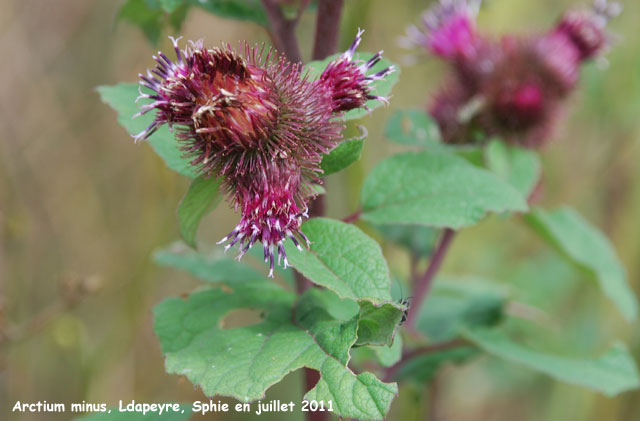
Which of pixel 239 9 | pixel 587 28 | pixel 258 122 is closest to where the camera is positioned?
pixel 258 122

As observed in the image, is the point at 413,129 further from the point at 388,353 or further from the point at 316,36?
the point at 388,353

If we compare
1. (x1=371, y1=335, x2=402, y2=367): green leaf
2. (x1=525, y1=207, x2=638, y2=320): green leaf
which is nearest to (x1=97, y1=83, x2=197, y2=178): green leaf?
(x1=371, y1=335, x2=402, y2=367): green leaf

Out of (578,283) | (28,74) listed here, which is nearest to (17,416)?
(28,74)

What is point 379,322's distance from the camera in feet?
3.62

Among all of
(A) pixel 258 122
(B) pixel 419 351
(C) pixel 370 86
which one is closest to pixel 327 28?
(C) pixel 370 86

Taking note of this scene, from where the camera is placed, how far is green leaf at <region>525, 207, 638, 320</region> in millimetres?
1918

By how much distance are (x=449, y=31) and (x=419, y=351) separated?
1.01 m

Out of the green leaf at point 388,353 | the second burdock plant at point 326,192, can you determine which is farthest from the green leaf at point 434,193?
the green leaf at point 388,353

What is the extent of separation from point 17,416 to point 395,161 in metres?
1.99

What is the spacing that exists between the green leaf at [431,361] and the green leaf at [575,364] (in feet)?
0.33

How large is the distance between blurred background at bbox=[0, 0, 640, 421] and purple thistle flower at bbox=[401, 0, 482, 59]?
2.91ft

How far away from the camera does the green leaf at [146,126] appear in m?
1.29

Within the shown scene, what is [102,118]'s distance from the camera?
3551 millimetres

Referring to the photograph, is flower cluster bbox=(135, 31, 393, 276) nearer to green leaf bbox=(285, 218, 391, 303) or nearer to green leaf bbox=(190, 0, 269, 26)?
green leaf bbox=(285, 218, 391, 303)
